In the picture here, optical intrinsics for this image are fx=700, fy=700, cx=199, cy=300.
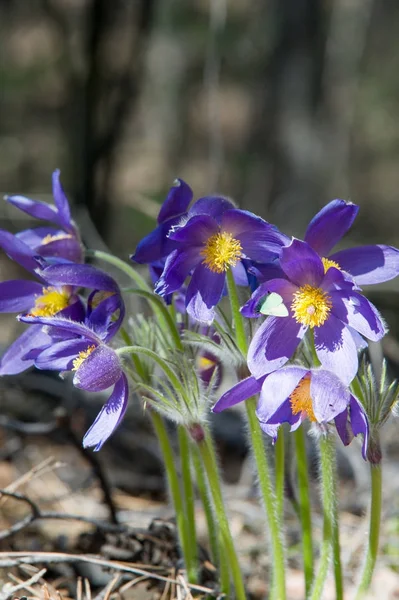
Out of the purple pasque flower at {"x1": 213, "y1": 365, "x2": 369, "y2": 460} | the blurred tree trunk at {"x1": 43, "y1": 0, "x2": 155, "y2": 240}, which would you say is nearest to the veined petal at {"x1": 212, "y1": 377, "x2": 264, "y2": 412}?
the purple pasque flower at {"x1": 213, "y1": 365, "x2": 369, "y2": 460}

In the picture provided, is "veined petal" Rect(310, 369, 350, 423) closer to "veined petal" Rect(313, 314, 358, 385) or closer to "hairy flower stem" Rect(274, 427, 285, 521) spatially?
"veined petal" Rect(313, 314, 358, 385)

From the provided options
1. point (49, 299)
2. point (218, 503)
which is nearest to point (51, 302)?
point (49, 299)

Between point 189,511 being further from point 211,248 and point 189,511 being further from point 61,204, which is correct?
point 61,204

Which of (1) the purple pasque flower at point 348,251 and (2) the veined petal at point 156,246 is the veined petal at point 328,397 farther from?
(2) the veined petal at point 156,246

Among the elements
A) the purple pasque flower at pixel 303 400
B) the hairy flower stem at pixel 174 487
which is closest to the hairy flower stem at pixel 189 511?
the hairy flower stem at pixel 174 487

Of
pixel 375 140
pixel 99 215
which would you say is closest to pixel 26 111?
pixel 99 215
